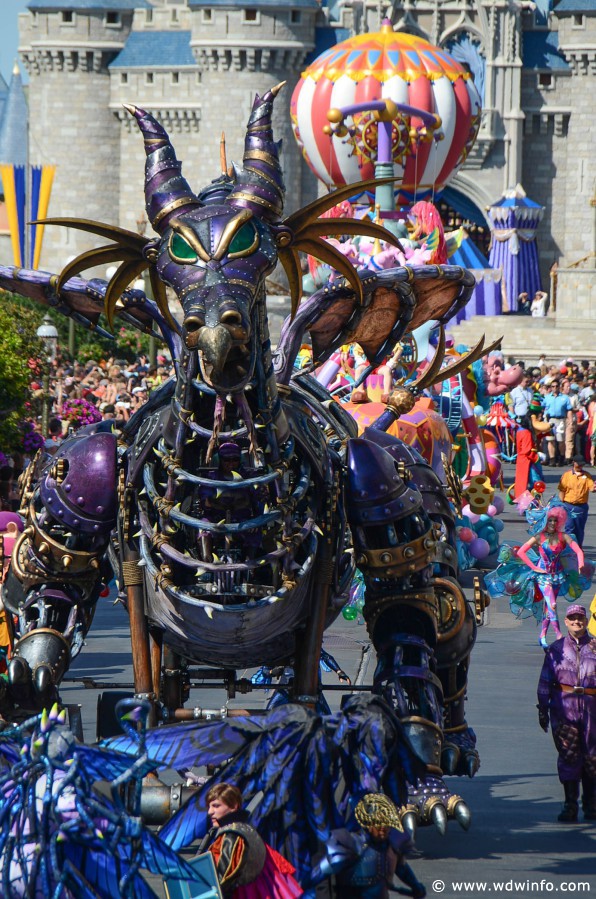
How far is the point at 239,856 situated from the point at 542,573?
7.26 m

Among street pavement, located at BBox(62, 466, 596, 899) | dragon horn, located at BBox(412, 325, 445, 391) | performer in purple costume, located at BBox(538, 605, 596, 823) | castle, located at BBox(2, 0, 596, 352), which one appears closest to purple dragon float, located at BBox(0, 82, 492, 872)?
street pavement, located at BBox(62, 466, 596, 899)

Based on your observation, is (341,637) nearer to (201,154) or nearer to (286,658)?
(286,658)

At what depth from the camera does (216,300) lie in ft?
18.7

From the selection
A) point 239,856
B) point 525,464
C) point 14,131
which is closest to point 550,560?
point 239,856

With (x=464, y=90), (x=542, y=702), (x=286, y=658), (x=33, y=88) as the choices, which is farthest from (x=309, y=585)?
(x=33, y=88)

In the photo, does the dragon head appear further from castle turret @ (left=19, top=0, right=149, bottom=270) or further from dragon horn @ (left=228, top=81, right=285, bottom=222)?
castle turret @ (left=19, top=0, right=149, bottom=270)

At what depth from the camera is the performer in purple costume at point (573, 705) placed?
328 inches

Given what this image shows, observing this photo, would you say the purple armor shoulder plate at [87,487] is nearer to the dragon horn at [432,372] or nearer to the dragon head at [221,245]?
the dragon head at [221,245]

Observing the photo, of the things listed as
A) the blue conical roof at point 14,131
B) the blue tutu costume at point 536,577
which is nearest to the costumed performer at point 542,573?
the blue tutu costume at point 536,577

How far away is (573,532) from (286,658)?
1037cm

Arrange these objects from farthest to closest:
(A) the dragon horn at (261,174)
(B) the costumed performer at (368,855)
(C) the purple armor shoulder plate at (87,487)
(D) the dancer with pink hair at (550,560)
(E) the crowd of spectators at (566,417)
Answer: (E) the crowd of spectators at (566,417) → (D) the dancer with pink hair at (550,560) → (C) the purple armor shoulder plate at (87,487) → (A) the dragon horn at (261,174) → (B) the costumed performer at (368,855)

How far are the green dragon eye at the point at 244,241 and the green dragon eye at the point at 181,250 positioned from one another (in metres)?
0.12

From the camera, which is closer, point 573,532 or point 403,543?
point 403,543

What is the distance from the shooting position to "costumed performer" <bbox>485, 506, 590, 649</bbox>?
12.1 meters
